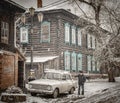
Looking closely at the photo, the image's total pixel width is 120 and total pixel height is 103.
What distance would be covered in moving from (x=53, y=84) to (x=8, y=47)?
4.55 metres

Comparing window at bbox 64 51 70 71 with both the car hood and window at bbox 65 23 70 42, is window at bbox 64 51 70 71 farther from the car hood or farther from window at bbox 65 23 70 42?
the car hood

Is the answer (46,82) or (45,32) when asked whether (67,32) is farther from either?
(46,82)

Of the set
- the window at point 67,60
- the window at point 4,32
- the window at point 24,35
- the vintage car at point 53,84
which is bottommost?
the vintage car at point 53,84

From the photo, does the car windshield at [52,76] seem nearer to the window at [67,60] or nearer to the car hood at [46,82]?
the car hood at [46,82]

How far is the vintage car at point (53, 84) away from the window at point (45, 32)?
13.8 metres

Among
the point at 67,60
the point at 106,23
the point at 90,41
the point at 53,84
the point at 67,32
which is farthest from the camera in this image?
the point at 90,41

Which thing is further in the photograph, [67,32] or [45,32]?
[67,32]

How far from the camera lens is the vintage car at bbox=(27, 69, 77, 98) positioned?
23.5m

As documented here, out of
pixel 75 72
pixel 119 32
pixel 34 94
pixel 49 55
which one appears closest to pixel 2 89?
pixel 34 94

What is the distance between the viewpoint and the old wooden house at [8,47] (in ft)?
79.6

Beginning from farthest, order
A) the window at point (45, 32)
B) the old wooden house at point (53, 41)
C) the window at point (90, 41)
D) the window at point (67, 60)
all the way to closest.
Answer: the window at point (90, 41), the window at point (67, 60), the window at point (45, 32), the old wooden house at point (53, 41)

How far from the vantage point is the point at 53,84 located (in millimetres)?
23625

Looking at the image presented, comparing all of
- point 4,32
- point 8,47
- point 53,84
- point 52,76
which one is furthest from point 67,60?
point 53,84

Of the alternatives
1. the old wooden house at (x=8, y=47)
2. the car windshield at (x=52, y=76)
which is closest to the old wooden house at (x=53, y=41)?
the old wooden house at (x=8, y=47)
